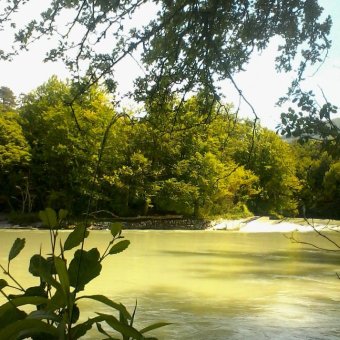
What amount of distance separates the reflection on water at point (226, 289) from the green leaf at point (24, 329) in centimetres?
362

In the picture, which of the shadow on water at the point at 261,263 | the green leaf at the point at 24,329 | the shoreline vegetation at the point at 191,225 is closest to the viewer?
the green leaf at the point at 24,329

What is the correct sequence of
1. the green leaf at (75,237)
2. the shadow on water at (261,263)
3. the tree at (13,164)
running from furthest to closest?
the tree at (13,164), the shadow on water at (261,263), the green leaf at (75,237)

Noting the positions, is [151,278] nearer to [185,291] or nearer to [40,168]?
[185,291]

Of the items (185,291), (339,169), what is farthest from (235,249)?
(339,169)

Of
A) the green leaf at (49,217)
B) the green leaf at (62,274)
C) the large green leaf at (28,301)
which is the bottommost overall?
the large green leaf at (28,301)

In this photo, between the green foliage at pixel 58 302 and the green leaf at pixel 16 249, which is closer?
the green foliage at pixel 58 302

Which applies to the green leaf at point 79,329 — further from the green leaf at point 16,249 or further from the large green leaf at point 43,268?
the green leaf at point 16,249

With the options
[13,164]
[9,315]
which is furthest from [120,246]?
[13,164]

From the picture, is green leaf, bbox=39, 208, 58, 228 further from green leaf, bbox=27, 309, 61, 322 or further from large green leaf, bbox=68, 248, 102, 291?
green leaf, bbox=27, 309, 61, 322

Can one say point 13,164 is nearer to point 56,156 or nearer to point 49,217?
point 56,156

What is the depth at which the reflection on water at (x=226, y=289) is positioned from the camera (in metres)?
4.84

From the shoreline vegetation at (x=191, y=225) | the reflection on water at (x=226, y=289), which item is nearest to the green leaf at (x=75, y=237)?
the reflection on water at (x=226, y=289)

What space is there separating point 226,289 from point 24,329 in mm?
6385

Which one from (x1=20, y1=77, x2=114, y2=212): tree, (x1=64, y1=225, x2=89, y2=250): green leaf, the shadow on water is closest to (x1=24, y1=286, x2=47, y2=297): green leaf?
(x1=64, y1=225, x2=89, y2=250): green leaf
